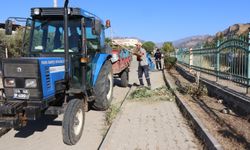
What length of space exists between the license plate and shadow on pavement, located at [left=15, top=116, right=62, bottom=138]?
4.22ft

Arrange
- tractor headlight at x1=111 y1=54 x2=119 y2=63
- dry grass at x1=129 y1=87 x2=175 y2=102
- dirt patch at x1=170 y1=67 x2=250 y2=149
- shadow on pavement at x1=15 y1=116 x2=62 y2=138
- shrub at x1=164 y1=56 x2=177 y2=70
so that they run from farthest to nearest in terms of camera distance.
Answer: shrub at x1=164 y1=56 x2=177 y2=70 < tractor headlight at x1=111 y1=54 x2=119 y2=63 < dry grass at x1=129 y1=87 x2=175 y2=102 < shadow on pavement at x1=15 y1=116 x2=62 y2=138 < dirt patch at x1=170 y1=67 x2=250 y2=149

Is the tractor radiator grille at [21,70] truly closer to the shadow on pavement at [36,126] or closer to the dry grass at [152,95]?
the shadow on pavement at [36,126]

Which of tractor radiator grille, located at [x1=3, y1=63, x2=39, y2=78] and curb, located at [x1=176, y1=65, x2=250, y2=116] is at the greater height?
tractor radiator grille, located at [x1=3, y1=63, x2=39, y2=78]

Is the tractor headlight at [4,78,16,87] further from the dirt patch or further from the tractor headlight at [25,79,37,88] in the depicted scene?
the dirt patch

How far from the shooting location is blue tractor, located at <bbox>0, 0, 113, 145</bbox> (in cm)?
646

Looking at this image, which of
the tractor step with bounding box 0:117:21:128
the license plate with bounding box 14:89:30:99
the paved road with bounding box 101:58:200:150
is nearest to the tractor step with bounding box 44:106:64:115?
the license plate with bounding box 14:89:30:99

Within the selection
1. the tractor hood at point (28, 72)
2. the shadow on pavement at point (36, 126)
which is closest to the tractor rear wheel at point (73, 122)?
the tractor hood at point (28, 72)

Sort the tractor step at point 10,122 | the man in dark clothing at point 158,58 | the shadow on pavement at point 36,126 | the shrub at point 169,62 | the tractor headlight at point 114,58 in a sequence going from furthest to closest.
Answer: the shrub at point 169,62 < the man in dark clothing at point 158,58 < the tractor headlight at point 114,58 < the shadow on pavement at point 36,126 < the tractor step at point 10,122

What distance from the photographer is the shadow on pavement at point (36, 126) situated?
7.67 m

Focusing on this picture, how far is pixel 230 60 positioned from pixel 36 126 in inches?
256

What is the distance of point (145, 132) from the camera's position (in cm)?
743

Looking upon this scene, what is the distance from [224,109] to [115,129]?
3.04m

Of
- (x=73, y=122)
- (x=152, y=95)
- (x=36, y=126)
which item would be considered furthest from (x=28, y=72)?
(x=152, y=95)

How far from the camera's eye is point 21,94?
258 inches
